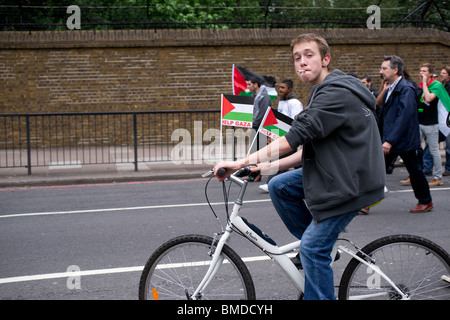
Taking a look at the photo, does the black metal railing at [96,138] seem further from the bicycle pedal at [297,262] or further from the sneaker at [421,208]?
the bicycle pedal at [297,262]

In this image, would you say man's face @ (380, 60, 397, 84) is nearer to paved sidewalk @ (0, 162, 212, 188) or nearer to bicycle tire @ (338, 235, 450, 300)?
bicycle tire @ (338, 235, 450, 300)

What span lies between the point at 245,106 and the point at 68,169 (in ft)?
15.7

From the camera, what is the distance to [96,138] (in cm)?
1345

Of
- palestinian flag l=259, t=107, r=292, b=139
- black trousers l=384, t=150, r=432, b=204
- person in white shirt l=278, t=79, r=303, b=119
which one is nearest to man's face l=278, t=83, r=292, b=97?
person in white shirt l=278, t=79, r=303, b=119

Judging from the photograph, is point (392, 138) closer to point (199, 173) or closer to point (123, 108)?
point (199, 173)

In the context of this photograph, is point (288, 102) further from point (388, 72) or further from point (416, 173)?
point (416, 173)

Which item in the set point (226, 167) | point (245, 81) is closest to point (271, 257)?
point (226, 167)

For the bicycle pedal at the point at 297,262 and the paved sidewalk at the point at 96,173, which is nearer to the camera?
the bicycle pedal at the point at 297,262

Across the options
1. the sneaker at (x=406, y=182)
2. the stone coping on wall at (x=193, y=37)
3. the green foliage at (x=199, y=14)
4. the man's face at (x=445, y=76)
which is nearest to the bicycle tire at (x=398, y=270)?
the sneaker at (x=406, y=182)

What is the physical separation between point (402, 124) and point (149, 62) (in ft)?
30.5

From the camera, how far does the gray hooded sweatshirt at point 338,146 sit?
312cm

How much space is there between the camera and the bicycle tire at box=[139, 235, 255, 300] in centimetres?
342

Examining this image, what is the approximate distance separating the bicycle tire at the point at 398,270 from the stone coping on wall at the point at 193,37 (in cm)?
1245
